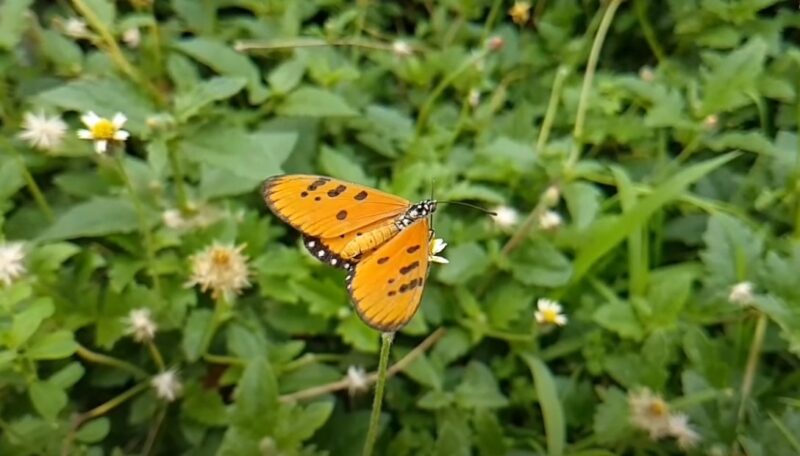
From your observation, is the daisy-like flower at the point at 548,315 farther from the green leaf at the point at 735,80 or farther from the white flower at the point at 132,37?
the white flower at the point at 132,37

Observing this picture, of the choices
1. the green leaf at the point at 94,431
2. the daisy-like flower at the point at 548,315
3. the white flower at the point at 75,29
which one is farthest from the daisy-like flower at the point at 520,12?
the green leaf at the point at 94,431

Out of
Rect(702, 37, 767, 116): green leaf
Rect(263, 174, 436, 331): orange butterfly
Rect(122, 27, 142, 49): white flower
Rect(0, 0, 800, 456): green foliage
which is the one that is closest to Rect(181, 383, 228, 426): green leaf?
Rect(0, 0, 800, 456): green foliage

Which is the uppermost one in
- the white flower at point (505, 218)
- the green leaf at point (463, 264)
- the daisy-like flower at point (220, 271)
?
the daisy-like flower at point (220, 271)

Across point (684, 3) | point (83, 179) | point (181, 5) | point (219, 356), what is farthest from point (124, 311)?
point (684, 3)

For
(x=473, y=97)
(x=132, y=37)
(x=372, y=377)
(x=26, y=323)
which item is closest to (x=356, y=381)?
(x=372, y=377)

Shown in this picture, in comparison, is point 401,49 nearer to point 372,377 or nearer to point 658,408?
point 372,377

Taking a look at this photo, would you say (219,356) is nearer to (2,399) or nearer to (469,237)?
(2,399)
